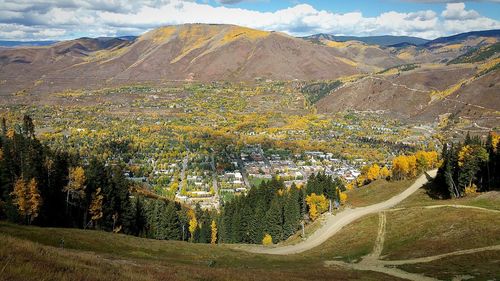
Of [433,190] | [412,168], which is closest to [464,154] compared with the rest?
[433,190]

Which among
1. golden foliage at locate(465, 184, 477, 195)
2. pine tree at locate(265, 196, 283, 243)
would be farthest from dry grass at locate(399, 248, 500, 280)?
pine tree at locate(265, 196, 283, 243)

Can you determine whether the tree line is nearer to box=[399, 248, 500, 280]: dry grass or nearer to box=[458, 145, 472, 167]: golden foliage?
box=[399, 248, 500, 280]: dry grass

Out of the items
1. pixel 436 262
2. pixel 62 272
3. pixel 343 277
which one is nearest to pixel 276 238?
pixel 436 262

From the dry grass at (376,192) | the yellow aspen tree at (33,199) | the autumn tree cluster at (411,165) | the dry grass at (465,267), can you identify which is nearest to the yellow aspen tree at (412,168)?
the autumn tree cluster at (411,165)

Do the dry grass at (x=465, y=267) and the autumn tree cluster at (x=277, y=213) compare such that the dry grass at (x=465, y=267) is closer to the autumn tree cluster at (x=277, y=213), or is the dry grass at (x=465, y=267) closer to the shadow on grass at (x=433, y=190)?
the autumn tree cluster at (x=277, y=213)

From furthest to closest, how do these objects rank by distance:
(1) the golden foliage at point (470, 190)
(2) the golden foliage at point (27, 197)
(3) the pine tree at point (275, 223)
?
(3) the pine tree at point (275, 223)
(1) the golden foliage at point (470, 190)
(2) the golden foliage at point (27, 197)

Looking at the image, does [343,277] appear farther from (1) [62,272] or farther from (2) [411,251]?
(1) [62,272]
